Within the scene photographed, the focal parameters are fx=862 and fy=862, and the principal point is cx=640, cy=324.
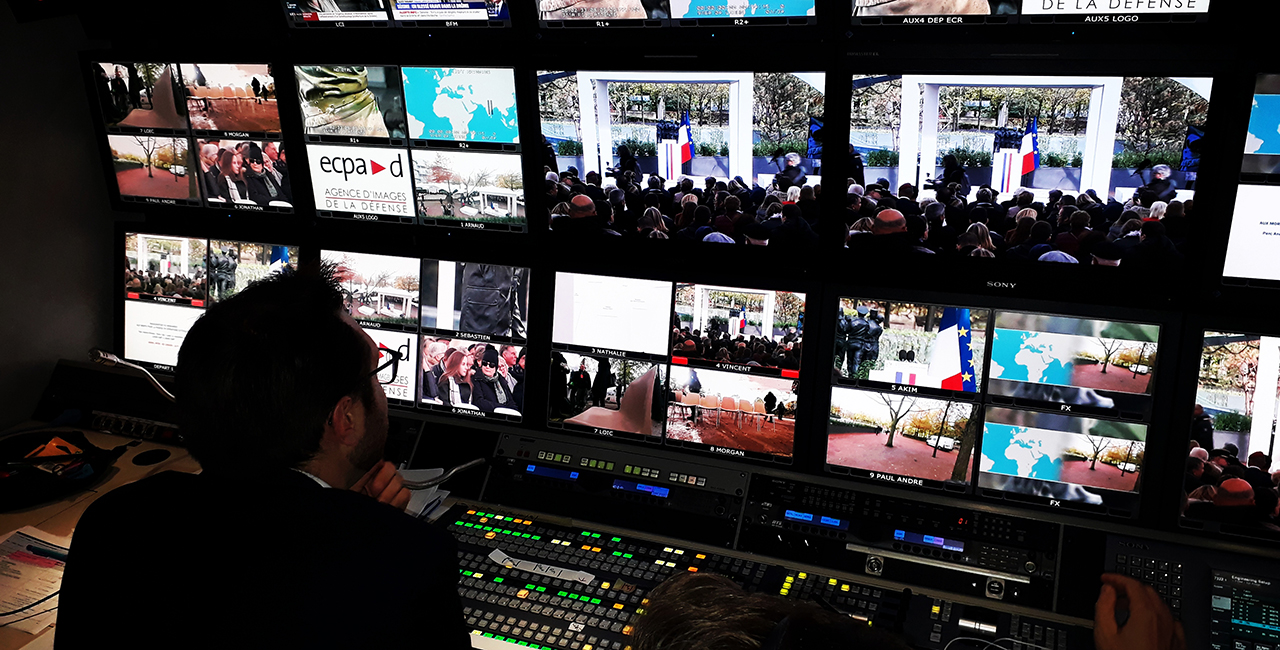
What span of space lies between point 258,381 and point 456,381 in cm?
114

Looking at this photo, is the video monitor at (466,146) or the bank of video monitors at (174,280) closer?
the video monitor at (466,146)

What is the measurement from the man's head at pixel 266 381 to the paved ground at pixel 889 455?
123 cm

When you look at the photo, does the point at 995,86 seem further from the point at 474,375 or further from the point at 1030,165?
the point at 474,375

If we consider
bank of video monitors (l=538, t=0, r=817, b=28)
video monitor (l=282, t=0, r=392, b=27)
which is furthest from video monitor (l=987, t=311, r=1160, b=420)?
video monitor (l=282, t=0, r=392, b=27)

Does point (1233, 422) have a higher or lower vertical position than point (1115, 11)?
lower

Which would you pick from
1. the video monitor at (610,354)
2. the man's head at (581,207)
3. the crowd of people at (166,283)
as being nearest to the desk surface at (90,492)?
the crowd of people at (166,283)

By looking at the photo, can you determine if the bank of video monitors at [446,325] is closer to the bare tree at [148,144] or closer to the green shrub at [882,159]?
the bare tree at [148,144]

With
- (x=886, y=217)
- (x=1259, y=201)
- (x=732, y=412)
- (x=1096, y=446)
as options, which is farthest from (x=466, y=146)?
(x=1259, y=201)

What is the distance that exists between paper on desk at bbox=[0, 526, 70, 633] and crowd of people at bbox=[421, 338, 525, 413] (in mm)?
992

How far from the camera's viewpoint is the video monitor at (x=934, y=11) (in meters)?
1.80

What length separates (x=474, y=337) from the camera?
8.25 feet

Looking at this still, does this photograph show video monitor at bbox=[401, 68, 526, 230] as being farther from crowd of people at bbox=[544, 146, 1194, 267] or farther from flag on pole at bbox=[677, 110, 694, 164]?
flag on pole at bbox=[677, 110, 694, 164]

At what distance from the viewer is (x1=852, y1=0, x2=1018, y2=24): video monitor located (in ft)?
5.91

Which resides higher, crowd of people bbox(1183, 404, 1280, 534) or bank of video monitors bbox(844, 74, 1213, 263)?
bank of video monitors bbox(844, 74, 1213, 263)
